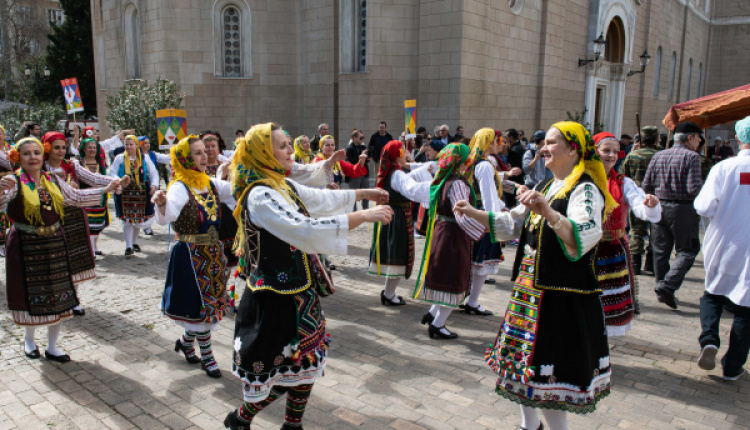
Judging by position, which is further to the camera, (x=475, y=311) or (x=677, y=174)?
(x=677, y=174)

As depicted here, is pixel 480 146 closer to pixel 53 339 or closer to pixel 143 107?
pixel 53 339

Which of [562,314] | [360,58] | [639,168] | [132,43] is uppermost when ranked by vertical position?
[132,43]

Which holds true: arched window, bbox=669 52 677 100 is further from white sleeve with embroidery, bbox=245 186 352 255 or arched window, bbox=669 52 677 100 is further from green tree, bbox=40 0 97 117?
green tree, bbox=40 0 97 117

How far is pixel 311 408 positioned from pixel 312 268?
4.55ft

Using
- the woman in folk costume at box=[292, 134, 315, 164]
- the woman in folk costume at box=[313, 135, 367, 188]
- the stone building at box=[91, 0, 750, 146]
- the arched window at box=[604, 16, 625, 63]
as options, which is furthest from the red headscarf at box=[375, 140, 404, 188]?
the arched window at box=[604, 16, 625, 63]

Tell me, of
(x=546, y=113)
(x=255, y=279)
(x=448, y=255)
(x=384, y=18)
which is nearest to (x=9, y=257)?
(x=255, y=279)

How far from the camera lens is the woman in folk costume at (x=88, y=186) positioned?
7.86 meters

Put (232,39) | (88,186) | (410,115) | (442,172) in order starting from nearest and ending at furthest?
(442,172) < (88,186) < (410,115) < (232,39)

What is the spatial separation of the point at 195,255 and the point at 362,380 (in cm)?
173

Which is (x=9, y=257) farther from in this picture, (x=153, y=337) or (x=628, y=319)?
(x=628, y=319)

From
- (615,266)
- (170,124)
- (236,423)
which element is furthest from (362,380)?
(170,124)

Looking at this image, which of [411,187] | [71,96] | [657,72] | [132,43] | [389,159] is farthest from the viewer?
[657,72]

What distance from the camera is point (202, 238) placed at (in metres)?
4.37

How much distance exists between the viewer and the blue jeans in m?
4.31
